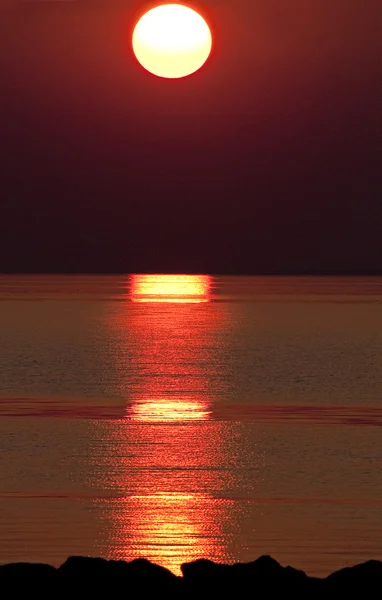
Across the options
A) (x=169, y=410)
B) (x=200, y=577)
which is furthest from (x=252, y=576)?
(x=169, y=410)

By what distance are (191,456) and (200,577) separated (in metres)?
5.57

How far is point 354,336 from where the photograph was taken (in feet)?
107

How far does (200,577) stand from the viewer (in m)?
5.75

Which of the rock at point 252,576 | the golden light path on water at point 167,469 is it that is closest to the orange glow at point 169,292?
the golden light path on water at point 167,469

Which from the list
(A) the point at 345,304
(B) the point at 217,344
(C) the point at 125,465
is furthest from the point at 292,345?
(A) the point at 345,304

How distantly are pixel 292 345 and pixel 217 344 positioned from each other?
1.57 m

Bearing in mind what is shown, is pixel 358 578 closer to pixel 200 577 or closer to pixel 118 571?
pixel 200 577

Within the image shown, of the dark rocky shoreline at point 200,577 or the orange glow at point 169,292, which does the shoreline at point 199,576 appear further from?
the orange glow at point 169,292

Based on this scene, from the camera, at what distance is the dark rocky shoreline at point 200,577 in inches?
221

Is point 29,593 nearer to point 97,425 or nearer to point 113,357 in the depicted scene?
point 97,425

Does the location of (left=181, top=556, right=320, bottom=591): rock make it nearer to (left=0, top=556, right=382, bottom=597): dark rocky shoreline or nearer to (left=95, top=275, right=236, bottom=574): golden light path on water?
(left=0, top=556, right=382, bottom=597): dark rocky shoreline

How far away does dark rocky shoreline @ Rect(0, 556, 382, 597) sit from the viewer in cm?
562

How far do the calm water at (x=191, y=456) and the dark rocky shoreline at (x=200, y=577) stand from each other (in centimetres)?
159

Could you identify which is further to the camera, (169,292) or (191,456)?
(169,292)
